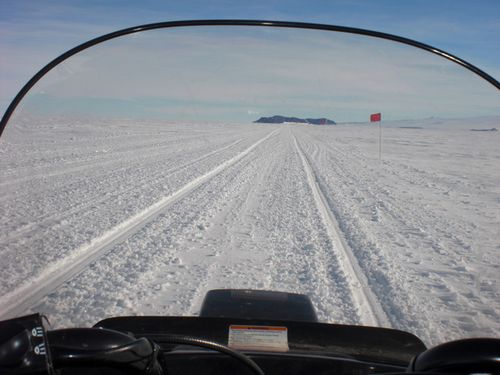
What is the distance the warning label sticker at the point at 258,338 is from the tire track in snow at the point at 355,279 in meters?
1.68

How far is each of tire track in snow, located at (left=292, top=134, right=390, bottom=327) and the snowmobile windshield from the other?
0.07 ft

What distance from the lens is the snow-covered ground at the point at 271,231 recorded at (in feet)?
9.22

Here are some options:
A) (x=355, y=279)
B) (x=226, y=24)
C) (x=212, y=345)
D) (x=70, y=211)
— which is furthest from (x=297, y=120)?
(x=70, y=211)

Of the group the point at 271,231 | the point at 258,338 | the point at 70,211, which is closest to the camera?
the point at 258,338

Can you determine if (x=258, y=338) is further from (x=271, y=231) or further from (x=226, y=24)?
(x=271, y=231)

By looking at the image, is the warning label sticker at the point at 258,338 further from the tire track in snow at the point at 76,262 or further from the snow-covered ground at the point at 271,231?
the tire track in snow at the point at 76,262

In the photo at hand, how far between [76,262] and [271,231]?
1968 millimetres

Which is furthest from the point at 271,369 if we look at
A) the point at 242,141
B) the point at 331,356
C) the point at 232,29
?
the point at 242,141

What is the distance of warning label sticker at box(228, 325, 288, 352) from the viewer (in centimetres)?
177

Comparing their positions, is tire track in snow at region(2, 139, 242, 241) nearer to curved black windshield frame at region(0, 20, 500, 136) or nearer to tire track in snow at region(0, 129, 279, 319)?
tire track in snow at region(0, 129, 279, 319)

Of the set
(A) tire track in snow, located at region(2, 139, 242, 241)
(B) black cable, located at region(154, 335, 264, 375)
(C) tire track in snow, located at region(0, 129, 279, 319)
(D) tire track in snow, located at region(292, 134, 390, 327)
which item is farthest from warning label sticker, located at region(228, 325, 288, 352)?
(D) tire track in snow, located at region(292, 134, 390, 327)

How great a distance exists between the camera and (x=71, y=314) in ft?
8.70

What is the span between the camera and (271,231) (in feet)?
17.7

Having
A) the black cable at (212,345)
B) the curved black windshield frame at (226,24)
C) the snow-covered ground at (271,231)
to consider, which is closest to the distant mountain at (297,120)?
the snow-covered ground at (271,231)
